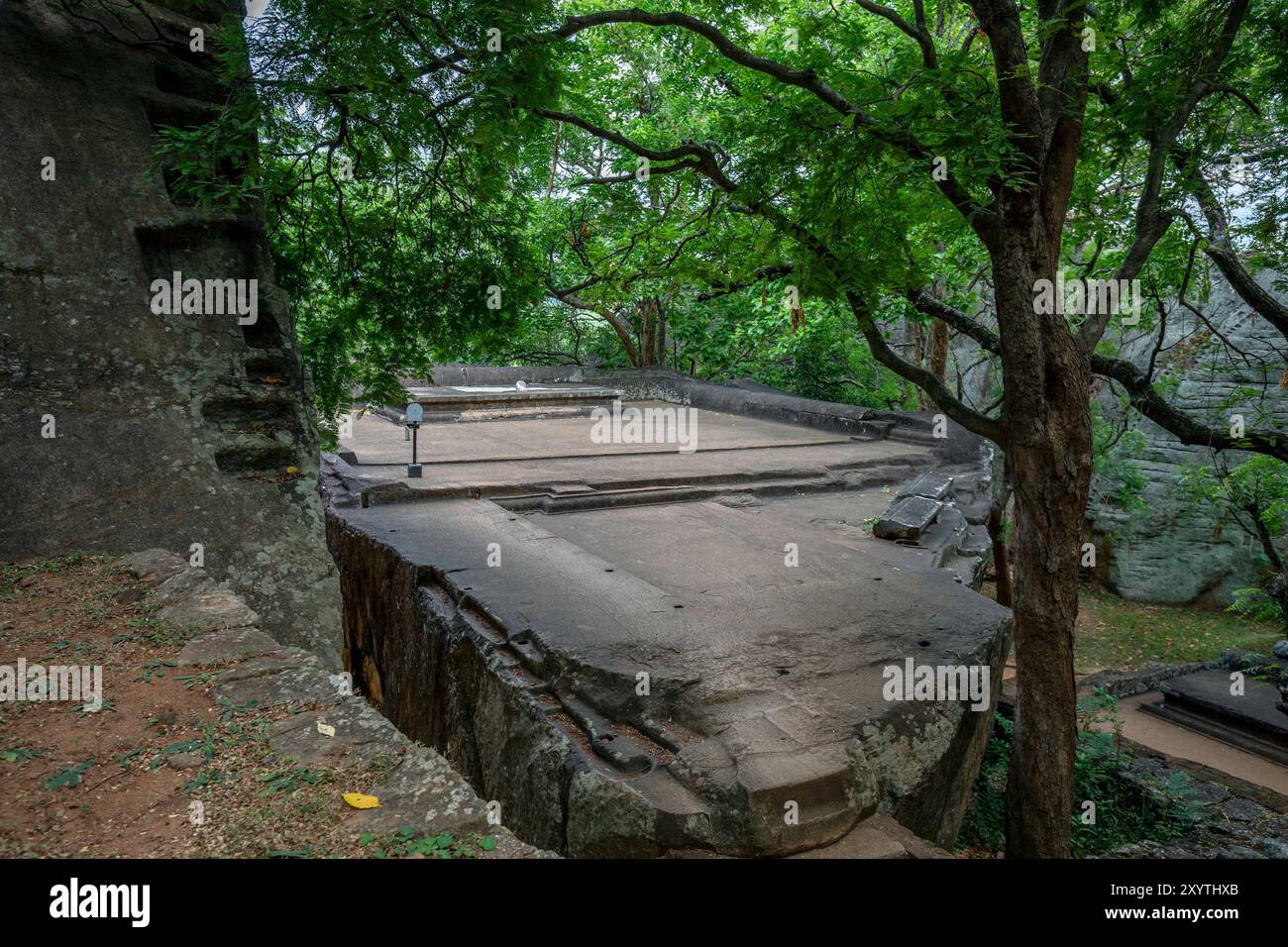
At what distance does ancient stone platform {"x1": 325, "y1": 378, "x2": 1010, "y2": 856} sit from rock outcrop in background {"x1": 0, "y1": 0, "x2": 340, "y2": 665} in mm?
1111

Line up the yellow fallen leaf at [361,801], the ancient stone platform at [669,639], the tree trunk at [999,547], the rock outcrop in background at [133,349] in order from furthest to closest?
the tree trunk at [999,547] < the rock outcrop in background at [133,349] < the ancient stone platform at [669,639] < the yellow fallen leaf at [361,801]

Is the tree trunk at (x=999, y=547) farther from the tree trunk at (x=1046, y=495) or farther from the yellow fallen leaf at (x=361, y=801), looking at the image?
the yellow fallen leaf at (x=361, y=801)

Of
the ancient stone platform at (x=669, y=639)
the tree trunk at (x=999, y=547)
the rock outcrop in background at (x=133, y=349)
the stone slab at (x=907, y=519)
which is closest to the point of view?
the ancient stone platform at (x=669, y=639)

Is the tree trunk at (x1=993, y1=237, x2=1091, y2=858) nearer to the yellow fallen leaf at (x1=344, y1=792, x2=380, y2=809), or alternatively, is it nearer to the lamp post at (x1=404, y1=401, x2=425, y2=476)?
the yellow fallen leaf at (x1=344, y1=792, x2=380, y2=809)

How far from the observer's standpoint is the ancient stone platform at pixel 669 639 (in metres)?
3.35

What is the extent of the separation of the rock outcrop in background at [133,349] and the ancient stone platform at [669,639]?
111cm

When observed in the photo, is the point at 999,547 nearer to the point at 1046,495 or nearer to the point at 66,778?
the point at 1046,495

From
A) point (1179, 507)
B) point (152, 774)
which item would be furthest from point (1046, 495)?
point (1179, 507)

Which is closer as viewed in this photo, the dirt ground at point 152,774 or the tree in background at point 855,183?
the dirt ground at point 152,774


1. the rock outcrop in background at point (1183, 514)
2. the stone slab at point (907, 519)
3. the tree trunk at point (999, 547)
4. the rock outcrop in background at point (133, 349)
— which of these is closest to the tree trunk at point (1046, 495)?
the stone slab at point (907, 519)

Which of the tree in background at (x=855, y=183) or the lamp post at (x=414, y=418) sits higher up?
the tree in background at (x=855, y=183)

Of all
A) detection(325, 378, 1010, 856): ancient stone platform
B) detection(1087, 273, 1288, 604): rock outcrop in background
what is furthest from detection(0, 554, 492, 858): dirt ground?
detection(1087, 273, 1288, 604): rock outcrop in background

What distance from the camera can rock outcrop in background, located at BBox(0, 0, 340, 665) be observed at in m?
4.16
